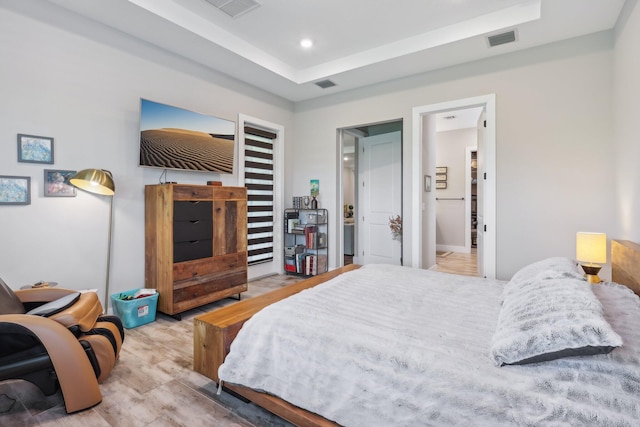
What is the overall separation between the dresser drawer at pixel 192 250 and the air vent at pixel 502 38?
141 inches

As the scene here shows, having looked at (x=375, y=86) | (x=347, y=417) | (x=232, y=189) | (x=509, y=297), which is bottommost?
(x=347, y=417)

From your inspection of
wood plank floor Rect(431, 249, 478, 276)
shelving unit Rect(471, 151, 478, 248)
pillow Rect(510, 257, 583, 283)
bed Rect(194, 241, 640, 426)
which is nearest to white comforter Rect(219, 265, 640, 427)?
bed Rect(194, 241, 640, 426)

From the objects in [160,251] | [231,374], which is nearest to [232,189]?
[160,251]

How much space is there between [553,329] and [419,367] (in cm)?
49

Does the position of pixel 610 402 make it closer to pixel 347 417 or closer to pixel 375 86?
pixel 347 417

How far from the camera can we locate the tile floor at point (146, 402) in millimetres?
1646

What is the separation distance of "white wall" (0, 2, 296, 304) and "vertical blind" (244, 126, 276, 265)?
105 centimetres

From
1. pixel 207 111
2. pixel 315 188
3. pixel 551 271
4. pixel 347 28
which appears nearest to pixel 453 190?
pixel 315 188

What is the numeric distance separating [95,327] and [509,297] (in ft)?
8.35

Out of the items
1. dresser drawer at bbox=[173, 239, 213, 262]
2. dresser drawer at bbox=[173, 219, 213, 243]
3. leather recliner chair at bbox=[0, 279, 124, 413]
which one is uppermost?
dresser drawer at bbox=[173, 219, 213, 243]

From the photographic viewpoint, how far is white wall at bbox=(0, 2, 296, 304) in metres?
2.42

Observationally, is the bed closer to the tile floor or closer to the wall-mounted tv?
the tile floor

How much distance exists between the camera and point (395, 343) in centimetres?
133

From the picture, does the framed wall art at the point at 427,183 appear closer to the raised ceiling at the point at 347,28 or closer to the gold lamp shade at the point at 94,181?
the raised ceiling at the point at 347,28
